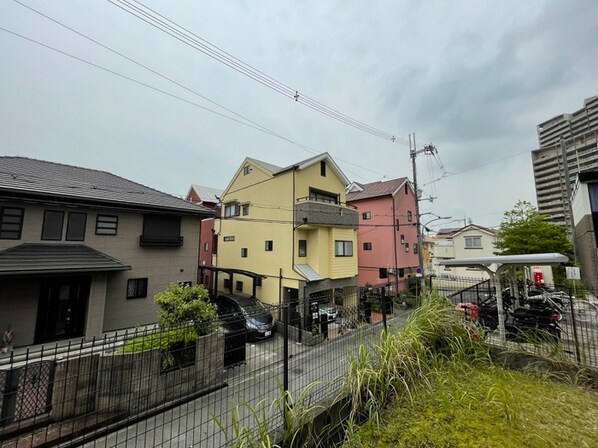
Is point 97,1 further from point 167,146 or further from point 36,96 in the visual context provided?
point 167,146

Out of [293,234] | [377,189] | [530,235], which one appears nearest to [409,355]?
[293,234]

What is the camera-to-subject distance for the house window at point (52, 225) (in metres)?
8.33

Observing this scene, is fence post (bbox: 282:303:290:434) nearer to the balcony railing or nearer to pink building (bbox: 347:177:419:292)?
the balcony railing

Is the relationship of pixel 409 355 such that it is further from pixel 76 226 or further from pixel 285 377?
pixel 76 226

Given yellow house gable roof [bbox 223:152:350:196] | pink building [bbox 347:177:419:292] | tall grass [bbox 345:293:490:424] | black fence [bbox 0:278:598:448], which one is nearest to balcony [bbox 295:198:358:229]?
yellow house gable roof [bbox 223:152:350:196]

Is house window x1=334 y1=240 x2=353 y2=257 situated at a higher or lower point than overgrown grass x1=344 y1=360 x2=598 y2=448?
higher

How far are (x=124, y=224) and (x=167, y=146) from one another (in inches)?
155

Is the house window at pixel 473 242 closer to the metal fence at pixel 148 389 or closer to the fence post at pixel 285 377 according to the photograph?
the metal fence at pixel 148 389

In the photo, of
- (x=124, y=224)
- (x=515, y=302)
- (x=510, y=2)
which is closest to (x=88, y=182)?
(x=124, y=224)

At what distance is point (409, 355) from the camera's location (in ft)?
11.7

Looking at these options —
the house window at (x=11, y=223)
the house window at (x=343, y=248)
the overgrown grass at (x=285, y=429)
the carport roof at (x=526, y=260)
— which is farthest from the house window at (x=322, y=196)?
the house window at (x=11, y=223)

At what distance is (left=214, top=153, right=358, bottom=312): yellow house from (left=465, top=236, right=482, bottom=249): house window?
19.4 metres

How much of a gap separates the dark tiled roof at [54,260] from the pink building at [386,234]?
15.8 meters

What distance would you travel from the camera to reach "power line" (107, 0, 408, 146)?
5.37 m
